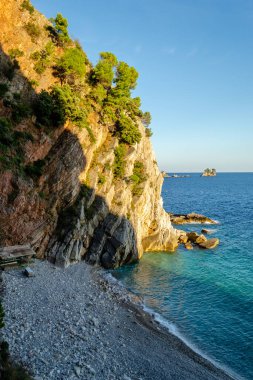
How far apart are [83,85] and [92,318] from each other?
39.7 metres

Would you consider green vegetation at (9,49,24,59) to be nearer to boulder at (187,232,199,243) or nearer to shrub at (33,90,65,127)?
shrub at (33,90,65,127)

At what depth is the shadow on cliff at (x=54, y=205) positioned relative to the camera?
111ft

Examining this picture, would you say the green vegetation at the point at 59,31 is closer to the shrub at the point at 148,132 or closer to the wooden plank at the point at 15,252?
the shrub at the point at 148,132

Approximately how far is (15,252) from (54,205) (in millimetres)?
8998

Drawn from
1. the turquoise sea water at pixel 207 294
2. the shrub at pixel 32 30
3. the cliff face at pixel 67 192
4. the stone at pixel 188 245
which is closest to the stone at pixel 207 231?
the turquoise sea water at pixel 207 294

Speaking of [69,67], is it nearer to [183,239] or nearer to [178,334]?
[183,239]

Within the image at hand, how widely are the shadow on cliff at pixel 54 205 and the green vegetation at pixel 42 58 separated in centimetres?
360

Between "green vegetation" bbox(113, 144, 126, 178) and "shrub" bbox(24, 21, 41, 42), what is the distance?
75.8ft

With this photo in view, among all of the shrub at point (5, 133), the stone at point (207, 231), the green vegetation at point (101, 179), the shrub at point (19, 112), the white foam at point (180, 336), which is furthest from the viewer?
the stone at point (207, 231)

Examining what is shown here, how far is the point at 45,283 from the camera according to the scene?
95.6 ft

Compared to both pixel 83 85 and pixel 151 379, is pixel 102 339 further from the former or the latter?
pixel 83 85

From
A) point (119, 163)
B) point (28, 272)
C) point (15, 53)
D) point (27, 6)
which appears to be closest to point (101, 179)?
point (119, 163)

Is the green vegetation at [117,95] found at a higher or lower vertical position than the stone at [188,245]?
higher

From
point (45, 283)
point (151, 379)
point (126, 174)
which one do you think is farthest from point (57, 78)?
point (151, 379)
